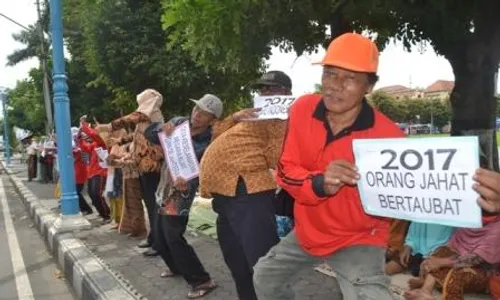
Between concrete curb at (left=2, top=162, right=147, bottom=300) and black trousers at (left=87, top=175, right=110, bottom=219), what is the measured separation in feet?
2.87

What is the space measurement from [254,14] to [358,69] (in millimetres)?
2386

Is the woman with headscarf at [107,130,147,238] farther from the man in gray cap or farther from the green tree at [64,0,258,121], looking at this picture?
the green tree at [64,0,258,121]

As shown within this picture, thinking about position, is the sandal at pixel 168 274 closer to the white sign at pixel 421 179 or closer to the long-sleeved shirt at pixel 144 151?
the long-sleeved shirt at pixel 144 151

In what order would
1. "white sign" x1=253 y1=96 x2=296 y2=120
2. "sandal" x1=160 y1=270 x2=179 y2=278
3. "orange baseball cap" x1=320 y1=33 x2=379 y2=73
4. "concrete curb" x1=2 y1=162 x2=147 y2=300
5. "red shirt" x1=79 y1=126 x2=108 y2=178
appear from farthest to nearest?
"red shirt" x1=79 y1=126 x2=108 y2=178
"sandal" x1=160 y1=270 x2=179 y2=278
"concrete curb" x1=2 y1=162 x2=147 y2=300
"white sign" x1=253 y1=96 x2=296 y2=120
"orange baseball cap" x1=320 y1=33 x2=379 y2=73

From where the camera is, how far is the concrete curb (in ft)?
15.6

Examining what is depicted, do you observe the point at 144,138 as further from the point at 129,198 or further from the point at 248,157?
the point at 248,157

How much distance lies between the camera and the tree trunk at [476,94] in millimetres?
5594

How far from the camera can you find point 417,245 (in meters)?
4.44

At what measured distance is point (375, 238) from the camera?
2.61m

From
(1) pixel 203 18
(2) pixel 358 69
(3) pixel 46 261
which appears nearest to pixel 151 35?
(3) pixel 46 261

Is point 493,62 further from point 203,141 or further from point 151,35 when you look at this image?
point 151,35

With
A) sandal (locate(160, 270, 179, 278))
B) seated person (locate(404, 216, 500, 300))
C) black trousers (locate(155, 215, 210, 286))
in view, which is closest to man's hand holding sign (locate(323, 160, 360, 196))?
seated person (locate(404, 216, 500, 300))

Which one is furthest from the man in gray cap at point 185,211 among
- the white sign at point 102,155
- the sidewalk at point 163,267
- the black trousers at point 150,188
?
the white sign at point 102,155

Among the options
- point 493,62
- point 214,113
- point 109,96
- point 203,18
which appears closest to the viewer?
point 214,113
